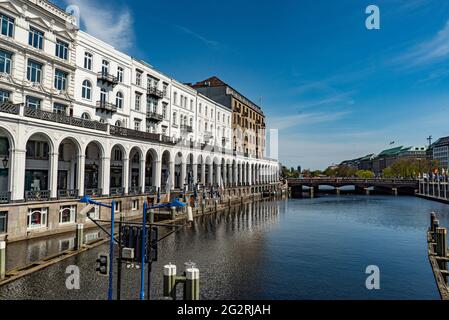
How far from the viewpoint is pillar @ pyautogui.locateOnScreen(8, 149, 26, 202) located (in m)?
27.9

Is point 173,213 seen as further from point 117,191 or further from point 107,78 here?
point 107,78

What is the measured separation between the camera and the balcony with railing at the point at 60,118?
2942 centimetres

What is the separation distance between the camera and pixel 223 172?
81938mm

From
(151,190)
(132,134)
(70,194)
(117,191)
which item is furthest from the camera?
(151,190)

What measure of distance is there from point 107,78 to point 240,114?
56.7 meters

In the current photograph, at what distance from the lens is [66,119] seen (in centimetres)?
3322

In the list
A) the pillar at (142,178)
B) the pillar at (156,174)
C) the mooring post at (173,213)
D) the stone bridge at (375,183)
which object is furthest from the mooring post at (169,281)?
the stone bridge at (375,183)

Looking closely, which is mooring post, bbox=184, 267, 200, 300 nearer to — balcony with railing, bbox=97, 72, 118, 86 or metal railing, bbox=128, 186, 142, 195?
metal railing, bbox=128, 186, 142, 195

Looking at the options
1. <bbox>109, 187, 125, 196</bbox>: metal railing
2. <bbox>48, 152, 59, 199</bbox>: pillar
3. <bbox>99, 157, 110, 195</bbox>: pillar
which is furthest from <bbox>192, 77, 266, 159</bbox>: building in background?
<bbox>48, 152, 59, 199</bbox>: pillar

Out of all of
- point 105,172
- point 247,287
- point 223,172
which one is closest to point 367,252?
point 247,287

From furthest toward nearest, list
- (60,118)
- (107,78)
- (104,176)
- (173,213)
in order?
(107,78) < (173,213) < (104,176) < (60,118)

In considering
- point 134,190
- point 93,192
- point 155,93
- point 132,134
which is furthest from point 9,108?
point 155,93

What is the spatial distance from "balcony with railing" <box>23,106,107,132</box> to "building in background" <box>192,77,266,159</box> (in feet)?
179
